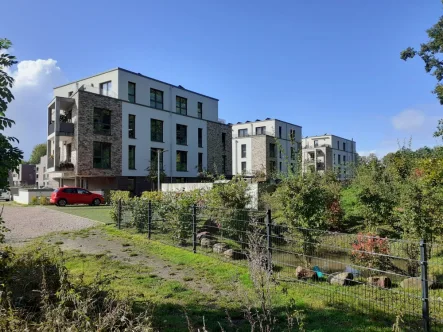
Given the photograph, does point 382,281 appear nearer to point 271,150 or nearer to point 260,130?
point 271,150

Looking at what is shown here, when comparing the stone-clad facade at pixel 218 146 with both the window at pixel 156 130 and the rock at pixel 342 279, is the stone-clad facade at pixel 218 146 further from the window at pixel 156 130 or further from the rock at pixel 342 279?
the rock at pixel 342 279

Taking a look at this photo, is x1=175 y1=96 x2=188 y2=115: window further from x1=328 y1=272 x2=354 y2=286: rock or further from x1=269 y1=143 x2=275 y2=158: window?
x1=328 y1=272 x2=354 y2=286: rock

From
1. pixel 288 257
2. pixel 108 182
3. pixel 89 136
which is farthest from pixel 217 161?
pixel 288 257

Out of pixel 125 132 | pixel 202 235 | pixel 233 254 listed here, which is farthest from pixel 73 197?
pixel 233 254

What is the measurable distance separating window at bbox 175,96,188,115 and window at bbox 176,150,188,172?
454 centimetres

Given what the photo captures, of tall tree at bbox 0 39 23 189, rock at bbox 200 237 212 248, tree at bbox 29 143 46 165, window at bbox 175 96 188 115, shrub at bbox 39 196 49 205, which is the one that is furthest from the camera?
tree at bbox 29 143 46 165

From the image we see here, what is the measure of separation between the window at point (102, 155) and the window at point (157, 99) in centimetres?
691

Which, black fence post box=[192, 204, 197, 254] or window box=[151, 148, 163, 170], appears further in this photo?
window box=[151, 148, 163, 170]

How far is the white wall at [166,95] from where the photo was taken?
99.5ft

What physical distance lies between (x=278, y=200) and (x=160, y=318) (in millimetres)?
4059

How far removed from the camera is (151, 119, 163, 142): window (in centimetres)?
3278

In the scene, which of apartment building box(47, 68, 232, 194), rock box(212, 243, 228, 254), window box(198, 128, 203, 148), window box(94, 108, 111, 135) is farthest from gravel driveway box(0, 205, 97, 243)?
window box(198, 128, 203, 148)

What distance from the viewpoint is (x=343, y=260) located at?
6.71m

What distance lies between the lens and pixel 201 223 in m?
9.58
